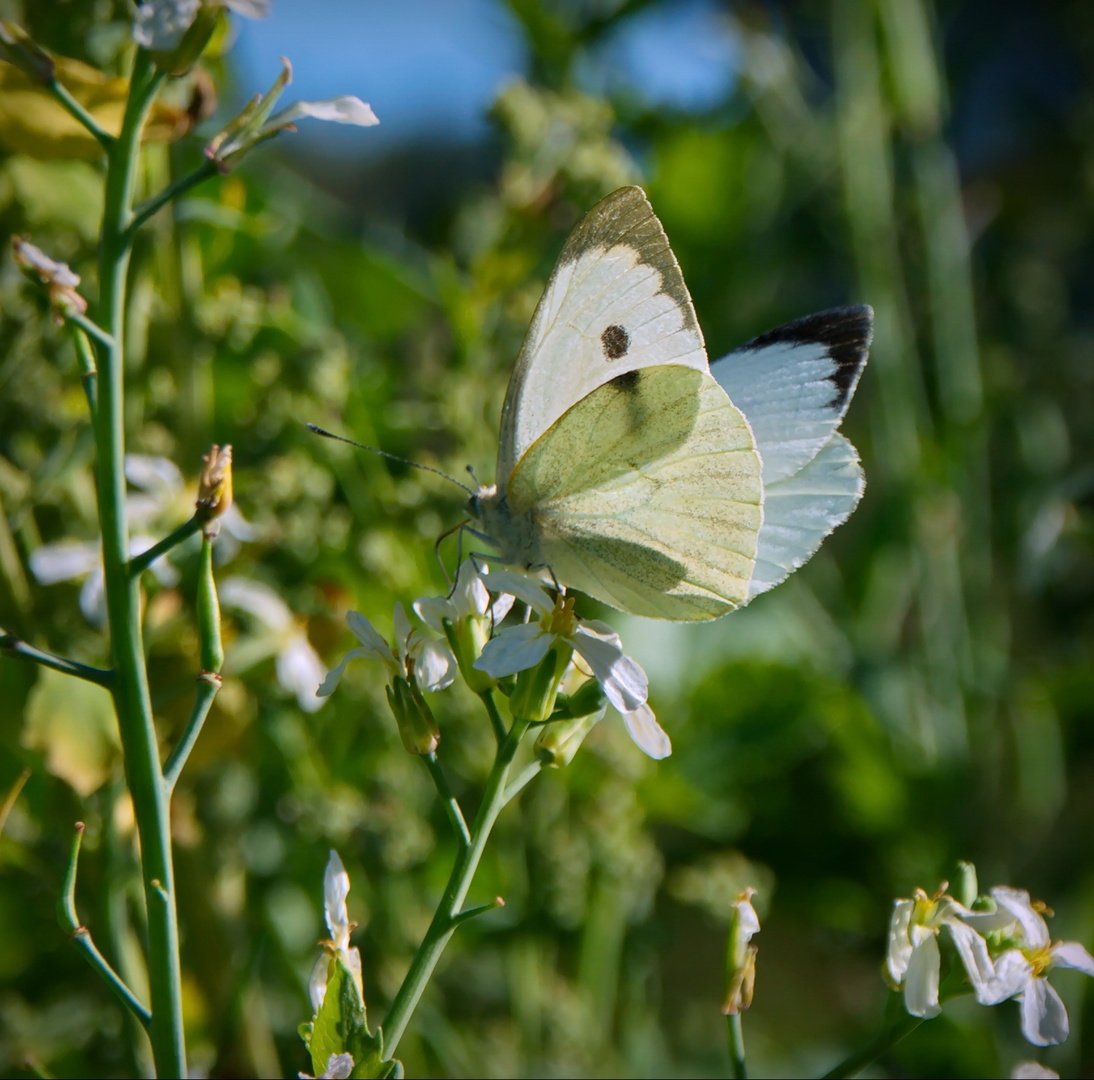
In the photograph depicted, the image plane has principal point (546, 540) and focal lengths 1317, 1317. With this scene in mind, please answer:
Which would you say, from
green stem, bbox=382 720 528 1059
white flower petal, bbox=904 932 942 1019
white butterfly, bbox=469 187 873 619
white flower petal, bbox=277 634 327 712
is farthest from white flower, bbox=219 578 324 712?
white flower petal, bbox=904 932 942 1019

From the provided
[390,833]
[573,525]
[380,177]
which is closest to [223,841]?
[390,833]

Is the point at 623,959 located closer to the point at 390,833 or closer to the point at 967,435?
the point at 390,833

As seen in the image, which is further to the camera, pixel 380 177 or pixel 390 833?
pixel 380 177

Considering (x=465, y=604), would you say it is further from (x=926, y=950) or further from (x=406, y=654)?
(x=926, y=950)

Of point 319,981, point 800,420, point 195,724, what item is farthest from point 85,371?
point 800,420

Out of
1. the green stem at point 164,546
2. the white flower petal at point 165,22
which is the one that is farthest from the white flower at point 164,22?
the green stem at point 164,546

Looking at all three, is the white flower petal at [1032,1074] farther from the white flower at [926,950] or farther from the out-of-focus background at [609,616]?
the out-of-focus background at [609,616]
